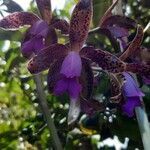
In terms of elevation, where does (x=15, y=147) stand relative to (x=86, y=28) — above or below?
below

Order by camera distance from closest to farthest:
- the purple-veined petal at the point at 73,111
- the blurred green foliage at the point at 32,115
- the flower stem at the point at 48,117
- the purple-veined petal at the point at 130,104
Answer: the purple-veined petal at the point at 73,111, the purple-veined petal at the point at 130,104, the flower stem at the point at 48,117, the blurred green foliage at the point at 32,115

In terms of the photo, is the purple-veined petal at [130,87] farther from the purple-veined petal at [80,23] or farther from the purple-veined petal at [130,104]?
the purple-veined petal at [80,23]

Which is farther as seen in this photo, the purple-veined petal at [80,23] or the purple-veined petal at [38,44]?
the purple-veined petal at [38,44]

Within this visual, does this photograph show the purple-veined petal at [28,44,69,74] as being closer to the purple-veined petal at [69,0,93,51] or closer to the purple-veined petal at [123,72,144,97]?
the purple-veined petal at [69,0,93,51]

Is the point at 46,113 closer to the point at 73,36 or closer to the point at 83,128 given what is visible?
the point at 73,36

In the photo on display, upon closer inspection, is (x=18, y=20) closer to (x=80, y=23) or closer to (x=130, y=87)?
(x=80, y=23)

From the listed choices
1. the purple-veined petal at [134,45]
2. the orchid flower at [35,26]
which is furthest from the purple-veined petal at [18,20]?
the purple-veined petal at [134,45]

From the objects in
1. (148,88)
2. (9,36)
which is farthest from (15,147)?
(9,36)
